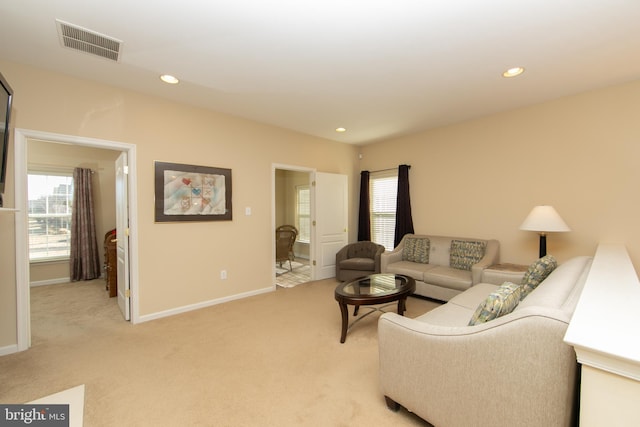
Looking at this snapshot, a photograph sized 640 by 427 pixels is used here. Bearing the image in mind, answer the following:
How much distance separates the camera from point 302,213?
22.8ft

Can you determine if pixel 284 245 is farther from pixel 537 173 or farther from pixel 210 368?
pixel 537 173

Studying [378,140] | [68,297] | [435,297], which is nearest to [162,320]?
[68,297]

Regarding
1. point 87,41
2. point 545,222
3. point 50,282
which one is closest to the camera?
point 87,41

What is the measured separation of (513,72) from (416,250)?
2.56 meters

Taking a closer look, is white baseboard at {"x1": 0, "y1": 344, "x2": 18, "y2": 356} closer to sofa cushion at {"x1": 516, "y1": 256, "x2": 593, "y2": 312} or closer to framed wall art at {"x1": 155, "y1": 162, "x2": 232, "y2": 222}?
framed wall art at {"x1": 155, "y1": 162, "x2": 232, "y2": 222}

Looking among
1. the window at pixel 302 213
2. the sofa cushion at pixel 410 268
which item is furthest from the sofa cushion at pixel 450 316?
the window at pixel 302 213

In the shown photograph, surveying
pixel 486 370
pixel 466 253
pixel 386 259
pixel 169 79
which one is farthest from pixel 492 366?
pixel 169 79

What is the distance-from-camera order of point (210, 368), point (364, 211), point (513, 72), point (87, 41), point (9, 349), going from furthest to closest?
point (364, 211) → point (513, 72) → point (9, 349) → point (210, 368) → point (87, 41)

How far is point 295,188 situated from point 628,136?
19.0 feet

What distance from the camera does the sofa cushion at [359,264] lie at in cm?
435

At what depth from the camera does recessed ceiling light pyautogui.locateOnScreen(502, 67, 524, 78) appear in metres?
2.53

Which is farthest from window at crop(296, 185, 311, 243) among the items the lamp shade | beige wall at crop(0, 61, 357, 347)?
the lamp shade

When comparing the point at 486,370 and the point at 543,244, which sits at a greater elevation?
the point at 543,244

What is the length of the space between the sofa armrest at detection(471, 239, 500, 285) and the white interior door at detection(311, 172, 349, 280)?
2.39 meters
